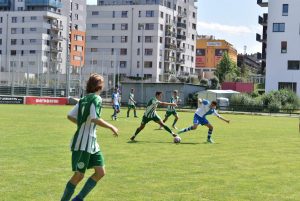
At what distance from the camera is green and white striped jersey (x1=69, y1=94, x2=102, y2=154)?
26.5 feet

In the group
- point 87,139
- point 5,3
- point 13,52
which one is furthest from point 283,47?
point 87,139

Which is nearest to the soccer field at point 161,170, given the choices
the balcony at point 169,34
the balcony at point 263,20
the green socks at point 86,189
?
the green socks at point 86,189

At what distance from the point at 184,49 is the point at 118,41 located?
56.7 feet

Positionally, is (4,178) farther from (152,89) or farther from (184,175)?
(152,89)

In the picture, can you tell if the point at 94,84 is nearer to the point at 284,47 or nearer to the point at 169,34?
the point at 284,47

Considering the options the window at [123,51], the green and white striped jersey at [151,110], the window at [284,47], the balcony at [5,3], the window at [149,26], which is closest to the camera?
the green and white striped jersey at [151,110]

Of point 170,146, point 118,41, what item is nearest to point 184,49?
point 118,41

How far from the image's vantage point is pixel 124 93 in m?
73.2

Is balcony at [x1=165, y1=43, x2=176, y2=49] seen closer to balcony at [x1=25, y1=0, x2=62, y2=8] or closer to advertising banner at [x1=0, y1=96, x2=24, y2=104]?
balcony at [x1=25, y1=0, x2=62, y2=8]

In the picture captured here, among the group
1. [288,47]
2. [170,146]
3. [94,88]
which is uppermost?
[288,47]

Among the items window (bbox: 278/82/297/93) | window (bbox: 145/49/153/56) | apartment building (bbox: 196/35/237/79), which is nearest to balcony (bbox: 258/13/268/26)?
window (bbox: 278/82/297/93)

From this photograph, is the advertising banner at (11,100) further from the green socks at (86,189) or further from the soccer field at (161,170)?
the green socks at (86,189)

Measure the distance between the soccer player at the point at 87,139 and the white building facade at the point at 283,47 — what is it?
229 ft

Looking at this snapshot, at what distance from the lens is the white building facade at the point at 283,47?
76.0 metres
